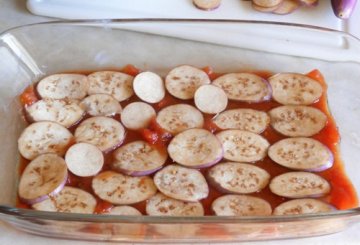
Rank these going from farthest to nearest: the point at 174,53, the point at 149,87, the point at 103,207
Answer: the point at 174,53
the point at 149,87
the point at 103,207

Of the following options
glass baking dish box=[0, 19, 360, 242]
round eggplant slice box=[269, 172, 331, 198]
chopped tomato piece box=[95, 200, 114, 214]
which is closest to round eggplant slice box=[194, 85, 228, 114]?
glass baking dish box=[0, 19, 360, 242]

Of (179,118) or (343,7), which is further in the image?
(343,7)

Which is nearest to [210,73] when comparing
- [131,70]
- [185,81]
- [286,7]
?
[185,81]

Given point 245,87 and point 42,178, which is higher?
point 245,87

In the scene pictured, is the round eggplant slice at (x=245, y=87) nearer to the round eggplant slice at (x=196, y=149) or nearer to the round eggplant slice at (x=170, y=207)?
the round eggplant slice at (x=196, y=149)

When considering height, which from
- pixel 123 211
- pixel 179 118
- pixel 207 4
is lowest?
pixel 123 211

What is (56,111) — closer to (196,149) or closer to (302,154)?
(196,149)
